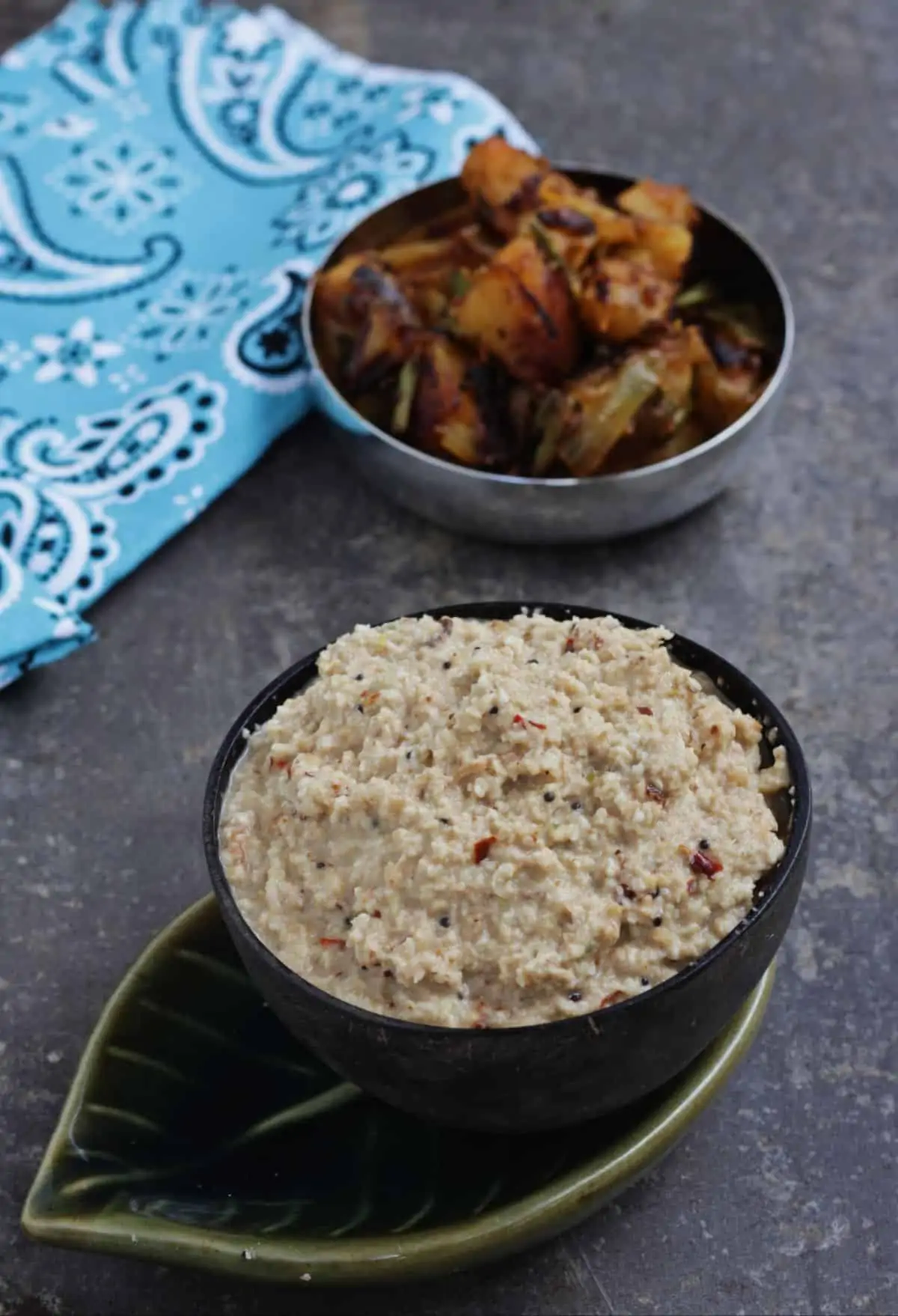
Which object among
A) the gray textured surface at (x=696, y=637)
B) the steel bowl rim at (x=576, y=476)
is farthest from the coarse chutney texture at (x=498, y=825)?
the steel bowl rim at (x=576, y=476)

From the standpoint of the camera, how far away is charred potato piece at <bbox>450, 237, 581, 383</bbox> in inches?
63.8

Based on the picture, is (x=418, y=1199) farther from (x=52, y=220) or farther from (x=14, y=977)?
(x=52, y=220)

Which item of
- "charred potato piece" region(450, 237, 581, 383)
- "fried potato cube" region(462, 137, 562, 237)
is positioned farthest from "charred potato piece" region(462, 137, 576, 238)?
"charred potato piece" region(450, 237, 581, 383)

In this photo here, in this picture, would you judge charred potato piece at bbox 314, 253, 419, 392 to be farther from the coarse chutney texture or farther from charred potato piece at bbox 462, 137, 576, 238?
the coarse chutney texture

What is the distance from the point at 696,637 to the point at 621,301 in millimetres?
382

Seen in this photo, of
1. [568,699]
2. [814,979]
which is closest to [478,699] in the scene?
[568,699]

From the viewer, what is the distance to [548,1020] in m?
1.01

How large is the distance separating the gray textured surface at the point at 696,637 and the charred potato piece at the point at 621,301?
268 millimetres

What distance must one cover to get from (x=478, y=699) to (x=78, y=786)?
23.9 inches

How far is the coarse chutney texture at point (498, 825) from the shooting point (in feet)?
3.35

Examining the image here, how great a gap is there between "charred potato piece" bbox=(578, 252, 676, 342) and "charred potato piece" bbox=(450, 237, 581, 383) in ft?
0.08

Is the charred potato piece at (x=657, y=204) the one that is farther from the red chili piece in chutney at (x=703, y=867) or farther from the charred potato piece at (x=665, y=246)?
the red chili piece in chutney at (x=703, y=867)

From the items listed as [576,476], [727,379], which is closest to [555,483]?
[576,476]

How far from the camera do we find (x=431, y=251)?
181 centimetres
